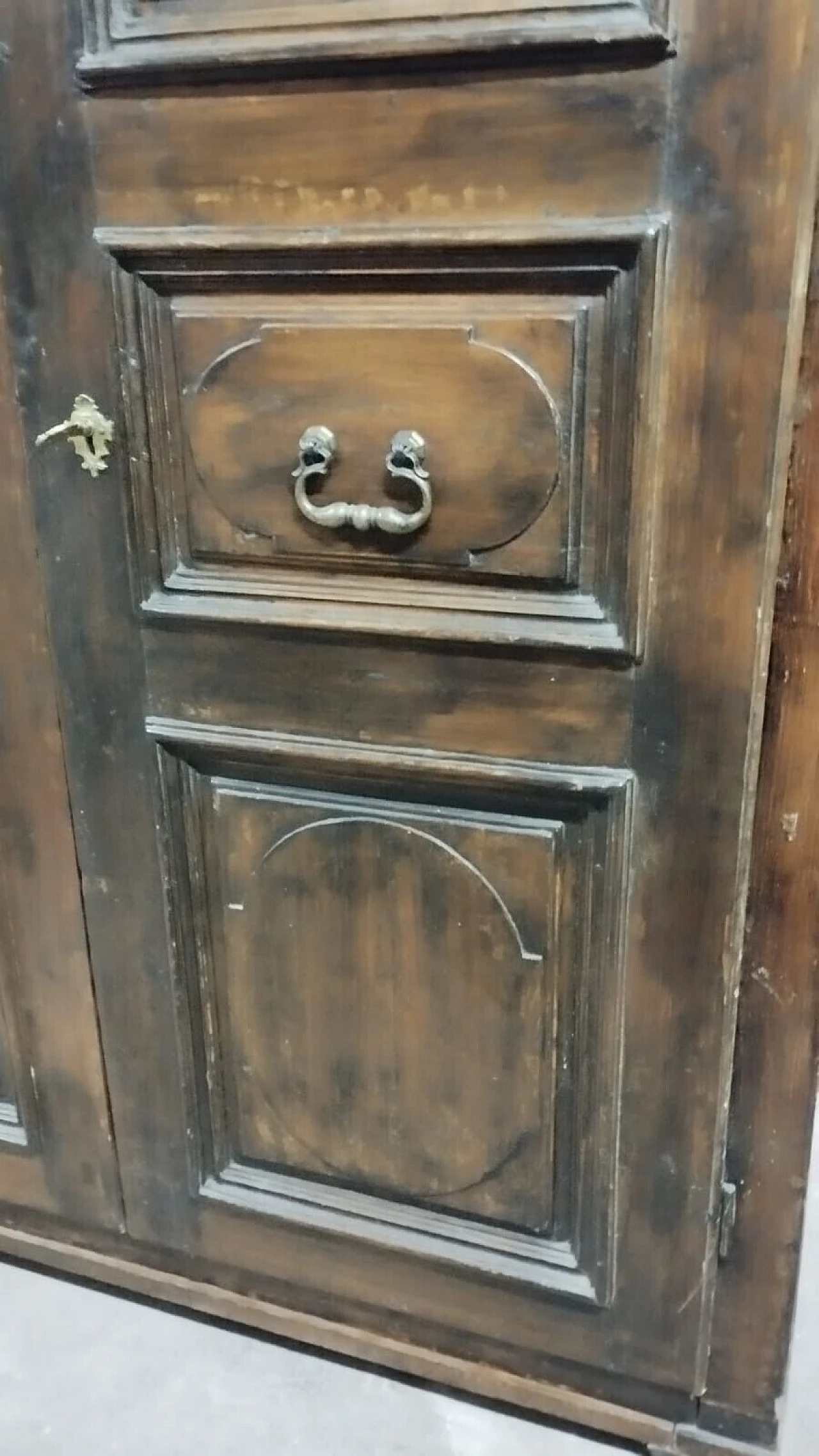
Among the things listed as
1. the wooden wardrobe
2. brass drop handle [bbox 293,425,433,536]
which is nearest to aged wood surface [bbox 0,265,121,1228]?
the wooden wardrobe

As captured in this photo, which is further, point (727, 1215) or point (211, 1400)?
point (211, 1400)

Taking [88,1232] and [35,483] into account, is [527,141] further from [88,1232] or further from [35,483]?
[88,1232]

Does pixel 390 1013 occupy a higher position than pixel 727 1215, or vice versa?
pixel 390 1013

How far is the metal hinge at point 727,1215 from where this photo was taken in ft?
2.84

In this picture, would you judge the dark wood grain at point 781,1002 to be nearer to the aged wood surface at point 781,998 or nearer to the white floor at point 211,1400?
the aged wood surface at point 781,998

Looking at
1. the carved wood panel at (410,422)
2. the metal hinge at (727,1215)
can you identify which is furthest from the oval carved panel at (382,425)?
the metal hinge at (727,1215)

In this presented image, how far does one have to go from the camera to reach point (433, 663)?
0.78 meters

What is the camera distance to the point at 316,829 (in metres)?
0.87

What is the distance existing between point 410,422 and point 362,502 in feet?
0.20

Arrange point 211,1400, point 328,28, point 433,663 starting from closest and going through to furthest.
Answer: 1. point 328,28
2. point 433,663
3. point 211,1400

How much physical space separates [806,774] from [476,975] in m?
0.27

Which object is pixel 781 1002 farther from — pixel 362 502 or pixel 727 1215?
pixel 362 502

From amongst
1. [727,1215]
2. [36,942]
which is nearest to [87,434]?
[36,942]

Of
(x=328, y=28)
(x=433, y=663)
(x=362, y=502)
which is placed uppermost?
(x=328, y=28)
